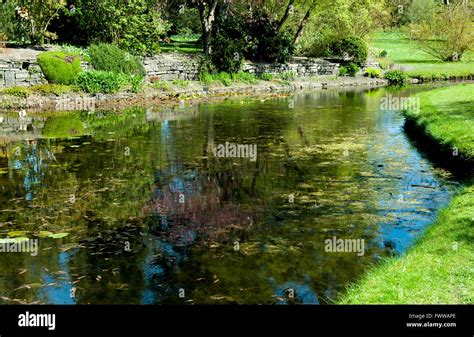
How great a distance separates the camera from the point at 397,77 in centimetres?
4025

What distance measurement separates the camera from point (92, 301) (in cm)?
700

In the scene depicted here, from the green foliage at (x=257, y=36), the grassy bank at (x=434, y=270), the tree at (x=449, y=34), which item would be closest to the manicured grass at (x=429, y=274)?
the grassy bank at (x=434, y=270)

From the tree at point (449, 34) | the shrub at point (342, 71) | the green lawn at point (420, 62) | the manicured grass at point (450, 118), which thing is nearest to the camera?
the manicured grass at point (450, 118)

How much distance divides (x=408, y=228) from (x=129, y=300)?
5.02 m

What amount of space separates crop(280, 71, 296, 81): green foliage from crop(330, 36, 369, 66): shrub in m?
6.74

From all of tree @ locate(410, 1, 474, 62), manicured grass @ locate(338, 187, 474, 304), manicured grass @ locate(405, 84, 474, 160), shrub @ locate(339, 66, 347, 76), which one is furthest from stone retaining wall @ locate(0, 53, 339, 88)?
manicured grass @ locate(338, 187, 474, 304)

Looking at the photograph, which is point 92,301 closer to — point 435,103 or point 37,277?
point 37,277

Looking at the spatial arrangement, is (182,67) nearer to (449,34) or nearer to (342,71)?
(342,71)

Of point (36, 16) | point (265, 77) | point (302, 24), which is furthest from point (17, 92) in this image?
point (302, 24)

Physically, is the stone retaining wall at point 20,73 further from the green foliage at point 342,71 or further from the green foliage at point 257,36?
the green foliage at point 342,71

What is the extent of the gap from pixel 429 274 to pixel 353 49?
121 feet

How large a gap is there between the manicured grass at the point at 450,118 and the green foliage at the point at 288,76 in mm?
12924

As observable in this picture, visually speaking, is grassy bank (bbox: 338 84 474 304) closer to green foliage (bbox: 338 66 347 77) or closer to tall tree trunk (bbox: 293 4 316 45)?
green foliage (bbox: 338 66 347 77)

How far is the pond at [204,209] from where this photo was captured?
7.54 metres
